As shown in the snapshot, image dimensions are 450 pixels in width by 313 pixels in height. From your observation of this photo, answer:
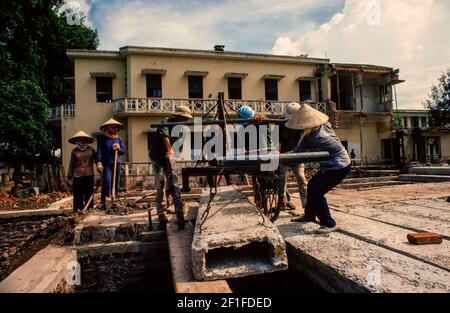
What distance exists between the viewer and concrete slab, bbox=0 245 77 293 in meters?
2.68

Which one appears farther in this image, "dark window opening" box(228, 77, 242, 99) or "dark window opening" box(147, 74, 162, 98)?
"dark window opening" box(228, 77, 242, 99)

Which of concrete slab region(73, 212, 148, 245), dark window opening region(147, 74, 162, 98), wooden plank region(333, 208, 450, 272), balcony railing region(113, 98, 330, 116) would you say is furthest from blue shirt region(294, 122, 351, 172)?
dark window opening region(147, 74, 162, 98)

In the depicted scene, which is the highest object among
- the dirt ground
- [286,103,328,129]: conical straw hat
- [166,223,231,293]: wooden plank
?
[286,103,328,129]: conical straw hat

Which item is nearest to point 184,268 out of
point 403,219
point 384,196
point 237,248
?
point 237,248

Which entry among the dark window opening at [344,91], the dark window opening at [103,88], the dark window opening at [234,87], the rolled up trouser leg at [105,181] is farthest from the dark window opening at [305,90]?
the rolled up trouser leg at [105,181]

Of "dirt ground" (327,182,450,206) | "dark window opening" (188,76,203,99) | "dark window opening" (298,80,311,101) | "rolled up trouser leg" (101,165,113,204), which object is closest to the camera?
"dirt ground" (327,182,450,206)

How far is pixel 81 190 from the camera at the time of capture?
5883 millimetres

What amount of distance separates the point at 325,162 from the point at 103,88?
15366 mm

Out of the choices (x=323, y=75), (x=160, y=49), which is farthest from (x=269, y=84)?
(x=160, y=49)

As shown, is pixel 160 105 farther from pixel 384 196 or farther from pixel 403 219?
pixel 403 219

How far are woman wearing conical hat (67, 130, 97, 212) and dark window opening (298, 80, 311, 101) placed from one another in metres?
15.8

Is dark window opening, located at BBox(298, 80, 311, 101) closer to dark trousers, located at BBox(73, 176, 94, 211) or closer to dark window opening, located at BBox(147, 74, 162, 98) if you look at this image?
dark window opening, located at BBox(147, 74, 162, 98)

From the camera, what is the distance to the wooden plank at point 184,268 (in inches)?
88.5
